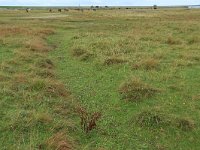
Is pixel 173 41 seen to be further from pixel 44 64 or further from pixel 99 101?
pixel 99 101

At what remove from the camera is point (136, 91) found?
11.9 meters

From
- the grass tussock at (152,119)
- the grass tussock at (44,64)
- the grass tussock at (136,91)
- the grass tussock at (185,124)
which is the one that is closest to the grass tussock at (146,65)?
the grass tussock at (136,91)

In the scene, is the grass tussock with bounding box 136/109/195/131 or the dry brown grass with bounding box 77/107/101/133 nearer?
the dry brown grass with bounding box 77/107/101/133

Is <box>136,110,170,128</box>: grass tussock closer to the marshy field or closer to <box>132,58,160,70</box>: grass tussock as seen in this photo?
the marshy field

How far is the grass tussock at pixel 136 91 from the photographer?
11.6 metres

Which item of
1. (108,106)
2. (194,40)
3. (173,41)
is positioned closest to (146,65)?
(108,106)

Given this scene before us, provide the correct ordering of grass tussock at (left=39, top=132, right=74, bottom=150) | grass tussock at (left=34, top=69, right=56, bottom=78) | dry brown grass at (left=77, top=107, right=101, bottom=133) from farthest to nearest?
grass tussock at (left=34, top=69, right=56, bottom=78), dry brown grass at (left=77, top=107, right=101, bottom=133), grass tussock at (left=39, top=132, right=74, bottom=150)

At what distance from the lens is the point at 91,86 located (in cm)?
1321

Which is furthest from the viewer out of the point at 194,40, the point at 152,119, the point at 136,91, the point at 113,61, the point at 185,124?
the point at 194,40

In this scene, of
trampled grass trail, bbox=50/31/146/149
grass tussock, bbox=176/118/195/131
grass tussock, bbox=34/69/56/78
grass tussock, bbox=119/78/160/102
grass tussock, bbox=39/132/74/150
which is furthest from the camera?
grass tussock, bbox=34/69/56/78

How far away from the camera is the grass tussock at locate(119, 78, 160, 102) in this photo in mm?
11570

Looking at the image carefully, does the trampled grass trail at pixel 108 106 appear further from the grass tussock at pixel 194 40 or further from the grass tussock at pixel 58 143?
the grass tussock at pixel 194 40

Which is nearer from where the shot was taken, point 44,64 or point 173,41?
point 44,64

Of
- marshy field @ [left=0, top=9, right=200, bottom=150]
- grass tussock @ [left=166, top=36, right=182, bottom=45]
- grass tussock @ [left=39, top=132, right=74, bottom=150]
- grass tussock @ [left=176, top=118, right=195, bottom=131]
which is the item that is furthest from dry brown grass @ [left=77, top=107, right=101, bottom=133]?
grass tussock @ [left=166, top=36, right=182, bottom=45]
